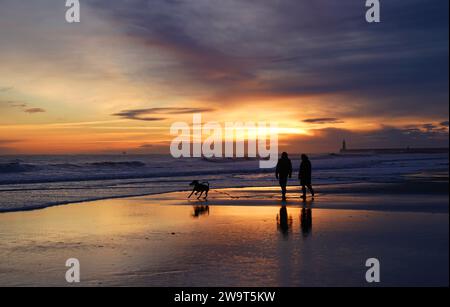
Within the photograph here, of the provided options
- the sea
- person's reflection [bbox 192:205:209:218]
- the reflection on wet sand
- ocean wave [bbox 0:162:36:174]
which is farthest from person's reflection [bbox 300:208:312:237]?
ocean wave [bbox 0:162:36:174]

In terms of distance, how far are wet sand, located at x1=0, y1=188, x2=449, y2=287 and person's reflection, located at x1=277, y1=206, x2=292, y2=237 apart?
29 mm

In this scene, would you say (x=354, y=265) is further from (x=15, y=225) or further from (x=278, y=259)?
(x=15, y=225)

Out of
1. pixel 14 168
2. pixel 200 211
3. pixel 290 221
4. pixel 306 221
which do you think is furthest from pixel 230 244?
pixel 14 168

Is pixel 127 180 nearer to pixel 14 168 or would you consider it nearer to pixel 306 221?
pixel 14 168

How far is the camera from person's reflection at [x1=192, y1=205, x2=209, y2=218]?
1466 cm

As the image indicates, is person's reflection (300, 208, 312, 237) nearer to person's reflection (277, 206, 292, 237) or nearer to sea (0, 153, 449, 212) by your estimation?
person's reflection (277, 206, 292, 237)

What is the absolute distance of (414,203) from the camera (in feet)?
52.1

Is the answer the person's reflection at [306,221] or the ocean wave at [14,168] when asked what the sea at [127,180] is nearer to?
the ocean wave at [14,168]

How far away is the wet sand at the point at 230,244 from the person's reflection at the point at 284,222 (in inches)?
1.2

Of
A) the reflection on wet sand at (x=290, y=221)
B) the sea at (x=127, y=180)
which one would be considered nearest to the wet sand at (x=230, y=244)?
the reflection on wet sand at (x=290, y=221)

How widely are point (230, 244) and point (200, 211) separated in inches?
229

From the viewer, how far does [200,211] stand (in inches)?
608
